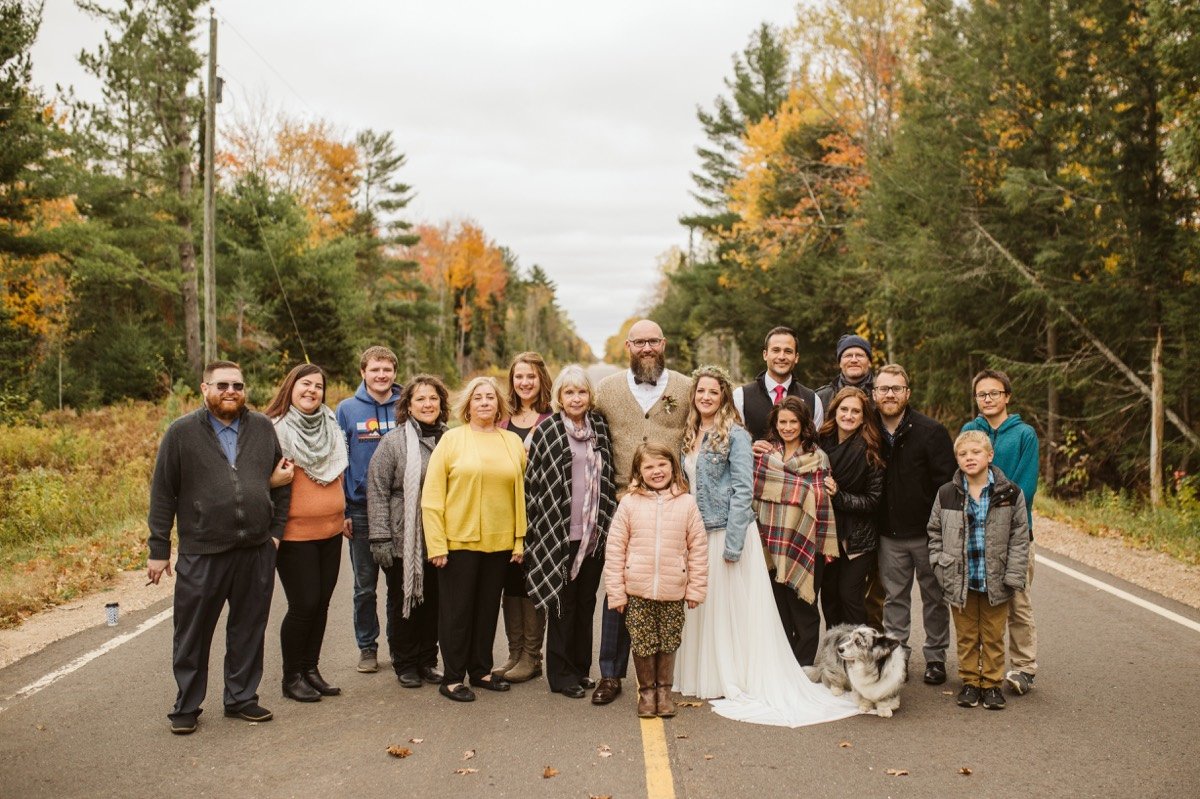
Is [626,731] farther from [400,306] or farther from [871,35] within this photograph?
[400,306]

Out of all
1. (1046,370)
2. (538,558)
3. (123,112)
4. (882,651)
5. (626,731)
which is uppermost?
(123,112)

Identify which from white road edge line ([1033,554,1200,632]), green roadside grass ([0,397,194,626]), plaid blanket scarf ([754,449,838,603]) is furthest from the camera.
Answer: green roadside grass ([0,397,194,626])

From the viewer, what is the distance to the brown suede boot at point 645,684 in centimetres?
539

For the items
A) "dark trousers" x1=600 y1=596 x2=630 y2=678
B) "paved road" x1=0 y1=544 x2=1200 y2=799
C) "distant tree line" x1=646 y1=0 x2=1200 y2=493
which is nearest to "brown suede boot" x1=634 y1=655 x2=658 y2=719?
"paved road" x1=0 y1=544 x2=1200 y2=799

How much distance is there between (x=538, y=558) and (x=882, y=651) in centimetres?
224

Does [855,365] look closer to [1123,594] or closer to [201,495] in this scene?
[1123,594]

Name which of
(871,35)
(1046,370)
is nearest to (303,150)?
(871,35)

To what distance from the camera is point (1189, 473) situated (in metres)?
14.9

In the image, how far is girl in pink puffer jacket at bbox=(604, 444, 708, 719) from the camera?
5469 millimetres

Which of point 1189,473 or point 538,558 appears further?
point 1189,473

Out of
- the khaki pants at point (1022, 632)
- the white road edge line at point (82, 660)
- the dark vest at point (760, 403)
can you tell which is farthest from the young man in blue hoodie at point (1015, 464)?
the white road edge line at point (82, 660)

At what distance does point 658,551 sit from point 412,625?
191 cm

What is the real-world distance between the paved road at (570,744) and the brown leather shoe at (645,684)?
134mm

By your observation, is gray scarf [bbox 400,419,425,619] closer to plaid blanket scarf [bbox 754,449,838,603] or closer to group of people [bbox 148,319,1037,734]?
group of people [bbox 148,319,1037,734]
